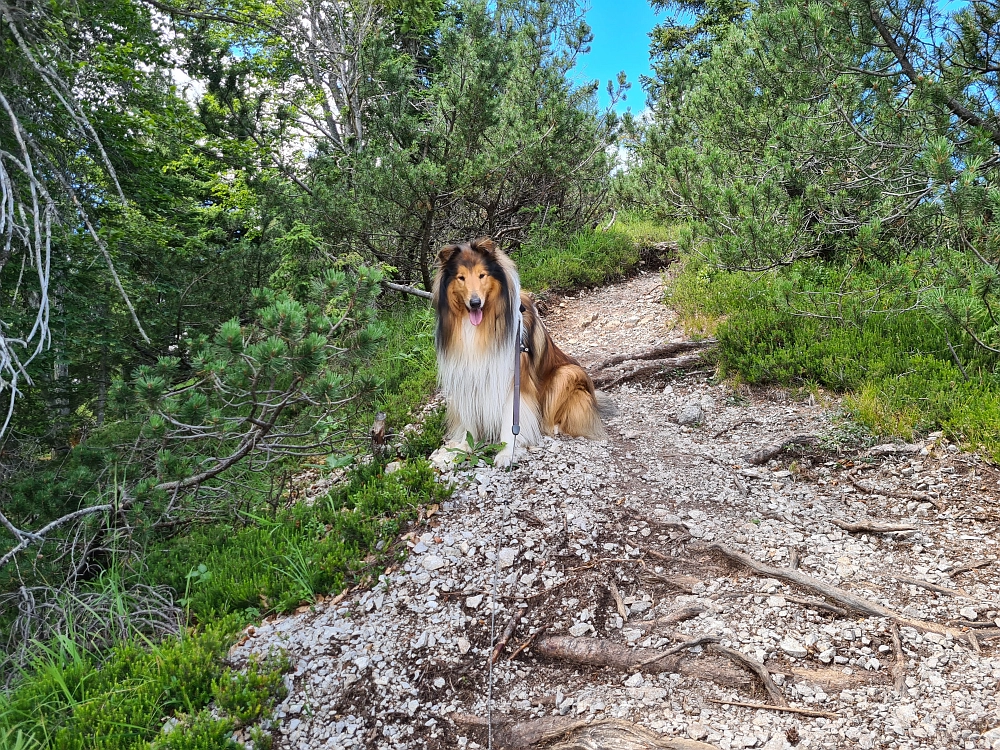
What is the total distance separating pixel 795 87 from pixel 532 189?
5.65 m

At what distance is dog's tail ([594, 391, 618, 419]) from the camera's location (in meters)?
5.61

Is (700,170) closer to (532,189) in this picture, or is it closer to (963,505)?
(963,505)

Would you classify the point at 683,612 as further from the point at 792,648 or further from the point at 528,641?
the point at 528,641

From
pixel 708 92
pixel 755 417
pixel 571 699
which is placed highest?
pixel 708 92

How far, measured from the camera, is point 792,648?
2.54 m

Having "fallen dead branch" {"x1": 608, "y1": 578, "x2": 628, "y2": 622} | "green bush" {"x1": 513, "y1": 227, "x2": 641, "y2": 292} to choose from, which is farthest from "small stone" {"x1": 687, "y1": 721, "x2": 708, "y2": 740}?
"green bush" {"x1": 513, "y1": 227, "x2": 641, "y2": 292}

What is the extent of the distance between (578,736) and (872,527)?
2.27m

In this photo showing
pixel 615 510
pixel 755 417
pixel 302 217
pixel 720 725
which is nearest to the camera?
pixel 720 725

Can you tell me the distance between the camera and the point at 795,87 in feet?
16.0

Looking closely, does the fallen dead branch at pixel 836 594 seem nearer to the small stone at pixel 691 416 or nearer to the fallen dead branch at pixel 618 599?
the fallen dead branch at pixel 618 599

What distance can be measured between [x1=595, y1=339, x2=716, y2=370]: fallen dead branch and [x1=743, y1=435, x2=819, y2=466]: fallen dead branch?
2.14 meters

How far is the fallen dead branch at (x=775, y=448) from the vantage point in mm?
4426

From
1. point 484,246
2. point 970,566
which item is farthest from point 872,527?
point 484,246

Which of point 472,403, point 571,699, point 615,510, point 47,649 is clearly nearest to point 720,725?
point 571,699
